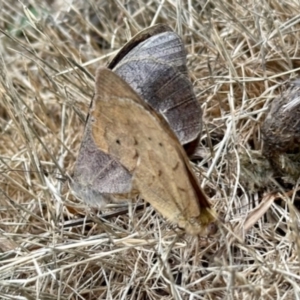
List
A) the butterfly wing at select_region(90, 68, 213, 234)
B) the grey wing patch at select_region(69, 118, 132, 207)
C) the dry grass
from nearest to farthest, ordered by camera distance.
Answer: the butterfly wing at select_region(90, 68, 213, 234)
the dry grass
the grey wing patch at select_region(69, 118, 132, 207)

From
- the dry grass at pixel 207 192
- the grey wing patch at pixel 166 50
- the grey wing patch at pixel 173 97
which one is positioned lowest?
the dry grass at pixel 207 192

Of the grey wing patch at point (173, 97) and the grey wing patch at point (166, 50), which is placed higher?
the grey wing patch at point (166, 50)

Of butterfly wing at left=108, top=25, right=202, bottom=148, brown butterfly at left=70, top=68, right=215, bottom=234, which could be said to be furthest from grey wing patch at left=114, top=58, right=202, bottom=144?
brown butterfly at left=70, top=68, right=215, bottom=234

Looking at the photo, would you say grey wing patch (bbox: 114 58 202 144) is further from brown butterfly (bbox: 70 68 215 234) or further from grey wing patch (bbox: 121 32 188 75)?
brown butterfly (bbox: 70 68 215 234)

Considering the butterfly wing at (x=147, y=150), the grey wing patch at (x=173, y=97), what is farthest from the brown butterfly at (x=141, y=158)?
the grey wing patch at (x=173, y=97)

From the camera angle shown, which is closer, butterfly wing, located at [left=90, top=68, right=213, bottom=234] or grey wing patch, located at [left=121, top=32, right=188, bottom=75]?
butterfly wing, located at [left=90, top=68, right=213, bottom=234]

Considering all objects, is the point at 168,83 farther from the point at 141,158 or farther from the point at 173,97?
Answer: the point at 141,158

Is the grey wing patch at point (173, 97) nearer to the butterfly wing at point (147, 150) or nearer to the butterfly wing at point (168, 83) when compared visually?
the butterfly wing at point (168, 83)
